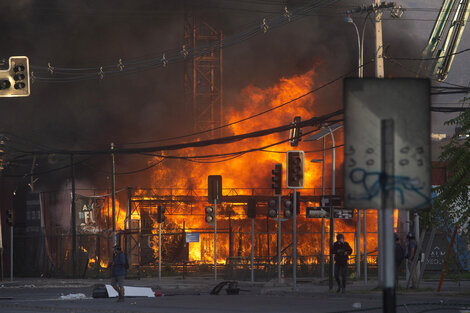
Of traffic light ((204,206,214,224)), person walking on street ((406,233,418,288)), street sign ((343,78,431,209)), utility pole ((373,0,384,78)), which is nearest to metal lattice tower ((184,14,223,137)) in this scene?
traffic light ((204,206,214,224))

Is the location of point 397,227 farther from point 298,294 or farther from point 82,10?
point 82,10

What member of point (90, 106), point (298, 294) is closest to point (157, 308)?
point (298, 294)

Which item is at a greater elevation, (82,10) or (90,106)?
(82,10)

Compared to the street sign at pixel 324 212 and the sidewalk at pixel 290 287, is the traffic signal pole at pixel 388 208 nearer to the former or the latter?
the sidewalk at pixel 290 287

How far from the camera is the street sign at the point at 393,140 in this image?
6.03m

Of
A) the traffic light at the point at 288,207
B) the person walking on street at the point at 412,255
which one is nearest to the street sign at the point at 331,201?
the traffic light at the point at 288,207

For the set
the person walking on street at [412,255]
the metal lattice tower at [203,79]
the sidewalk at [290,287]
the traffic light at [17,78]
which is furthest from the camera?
the metal lattice tower at [203,79]

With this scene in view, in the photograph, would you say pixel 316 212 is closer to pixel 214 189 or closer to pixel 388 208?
pixel 214 189

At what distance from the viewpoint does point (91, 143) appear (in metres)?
72.8

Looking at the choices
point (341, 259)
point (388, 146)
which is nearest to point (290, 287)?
point (341, 259)

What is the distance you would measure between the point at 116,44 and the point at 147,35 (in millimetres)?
3009

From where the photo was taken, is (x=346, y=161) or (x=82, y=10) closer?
(x=346, y=161)

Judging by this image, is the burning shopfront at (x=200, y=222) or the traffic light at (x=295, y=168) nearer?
the traffic light at (x=295, y=168)

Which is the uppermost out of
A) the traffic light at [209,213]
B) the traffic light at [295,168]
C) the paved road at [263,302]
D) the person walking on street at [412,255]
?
the traffic light at [295,168]
